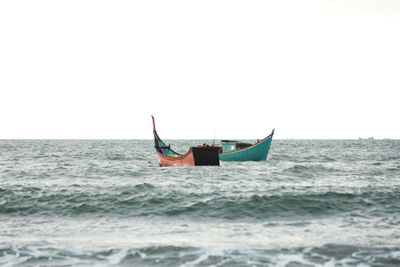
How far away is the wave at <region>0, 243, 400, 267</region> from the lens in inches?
248

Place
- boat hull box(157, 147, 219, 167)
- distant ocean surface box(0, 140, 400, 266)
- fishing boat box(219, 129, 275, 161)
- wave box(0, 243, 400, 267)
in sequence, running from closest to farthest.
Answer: wave box(0, 243, 400, 267)
distant ocean surface box(0, 140, 400, 266)
boat hull box(157, 147, 219, 167)
fishing boat box(219, 129, 275, 161)

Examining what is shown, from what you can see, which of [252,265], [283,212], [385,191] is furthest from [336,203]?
[252,265]

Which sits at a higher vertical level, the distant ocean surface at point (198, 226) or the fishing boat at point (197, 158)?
the fishing boat at point (197, 158)

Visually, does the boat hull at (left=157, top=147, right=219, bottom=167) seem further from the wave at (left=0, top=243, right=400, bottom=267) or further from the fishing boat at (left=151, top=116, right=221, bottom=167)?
the wave at (left=0, top=243, right=400, bottom=267)

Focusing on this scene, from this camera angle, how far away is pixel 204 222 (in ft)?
31.9

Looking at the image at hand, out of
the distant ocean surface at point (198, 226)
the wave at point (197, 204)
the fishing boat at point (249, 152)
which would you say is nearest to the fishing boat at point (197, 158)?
the fishing boat at point (249, 152)

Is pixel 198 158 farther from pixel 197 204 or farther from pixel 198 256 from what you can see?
pixel 198 256

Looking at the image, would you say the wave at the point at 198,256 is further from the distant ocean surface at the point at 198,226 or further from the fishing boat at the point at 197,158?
the fishing boat at the point at 197,158

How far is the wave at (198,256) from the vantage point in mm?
6291

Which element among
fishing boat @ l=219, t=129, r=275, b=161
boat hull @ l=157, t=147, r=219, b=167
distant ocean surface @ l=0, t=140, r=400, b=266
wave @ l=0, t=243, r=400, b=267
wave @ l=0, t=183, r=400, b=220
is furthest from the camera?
fishing boat @ l=219, t=129, r=275, b=161

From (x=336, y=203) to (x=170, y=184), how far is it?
9.16m

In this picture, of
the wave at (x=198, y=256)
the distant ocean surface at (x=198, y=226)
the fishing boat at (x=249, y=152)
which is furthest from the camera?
the fishing boat at (x=249, y=152)

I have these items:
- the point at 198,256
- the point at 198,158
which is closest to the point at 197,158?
the point at 198,158

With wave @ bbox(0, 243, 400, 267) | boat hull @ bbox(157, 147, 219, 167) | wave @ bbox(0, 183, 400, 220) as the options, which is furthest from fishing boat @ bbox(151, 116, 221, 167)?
wave @ bbox(0, 243, 400, 267)
